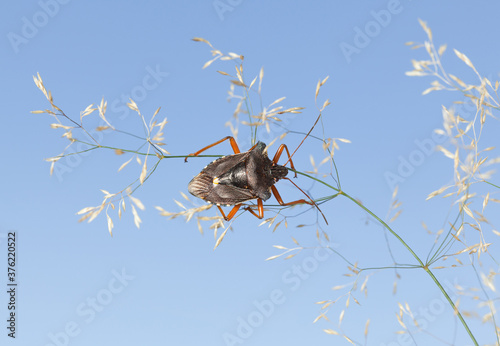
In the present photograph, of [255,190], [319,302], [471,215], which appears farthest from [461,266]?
[255,190]

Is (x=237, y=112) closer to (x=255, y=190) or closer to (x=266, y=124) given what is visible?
(x=266, y=124)

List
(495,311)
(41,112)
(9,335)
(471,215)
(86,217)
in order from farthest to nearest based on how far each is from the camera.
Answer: (9,335) → (41,112) → (86,217) → (471,215) → (495,311)

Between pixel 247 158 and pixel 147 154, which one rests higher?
pixel 247 158

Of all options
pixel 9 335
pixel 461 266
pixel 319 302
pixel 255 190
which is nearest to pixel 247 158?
pixel 255 190

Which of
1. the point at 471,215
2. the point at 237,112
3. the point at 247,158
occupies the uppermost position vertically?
the point at 247,158

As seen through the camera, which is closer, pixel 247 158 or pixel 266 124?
pixel 266 124

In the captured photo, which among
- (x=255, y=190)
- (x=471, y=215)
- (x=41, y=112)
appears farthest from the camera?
(x=255, y=190)
